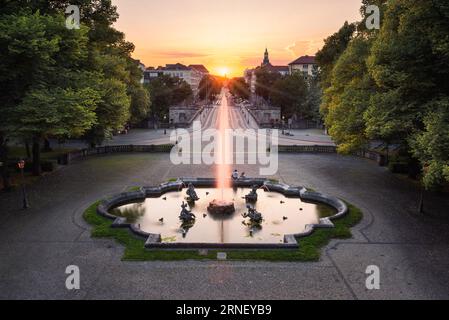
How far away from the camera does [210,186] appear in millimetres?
32594

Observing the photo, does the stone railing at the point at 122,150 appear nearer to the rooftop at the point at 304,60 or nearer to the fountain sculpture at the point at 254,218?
the fountain sculpture at the point at 254,218

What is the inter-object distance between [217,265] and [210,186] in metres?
16.2

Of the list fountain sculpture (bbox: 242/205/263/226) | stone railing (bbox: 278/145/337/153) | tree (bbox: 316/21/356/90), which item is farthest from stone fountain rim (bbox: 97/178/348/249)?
tree (bbox: 316/21/356/90)

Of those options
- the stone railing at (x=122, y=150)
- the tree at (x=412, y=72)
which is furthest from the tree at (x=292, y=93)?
the tree at (x=412, y=72)

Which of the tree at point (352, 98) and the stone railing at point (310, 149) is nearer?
the tree at point (352, 98)

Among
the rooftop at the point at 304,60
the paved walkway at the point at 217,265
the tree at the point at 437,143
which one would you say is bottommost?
the paved walkway at the point at 217,265

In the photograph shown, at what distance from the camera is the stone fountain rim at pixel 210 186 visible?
18281 millimetres

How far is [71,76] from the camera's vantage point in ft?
96.9

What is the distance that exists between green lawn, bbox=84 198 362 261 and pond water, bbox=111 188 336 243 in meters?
1.77

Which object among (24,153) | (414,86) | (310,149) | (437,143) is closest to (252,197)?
(414,86)

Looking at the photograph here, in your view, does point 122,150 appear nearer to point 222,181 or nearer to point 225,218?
point 222,181

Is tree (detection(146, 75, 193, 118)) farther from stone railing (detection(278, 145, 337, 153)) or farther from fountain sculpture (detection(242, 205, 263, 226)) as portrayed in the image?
fountain sculpture (detection(242, 205, 263, 226))

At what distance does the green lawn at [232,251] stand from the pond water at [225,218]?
5.79 ft
